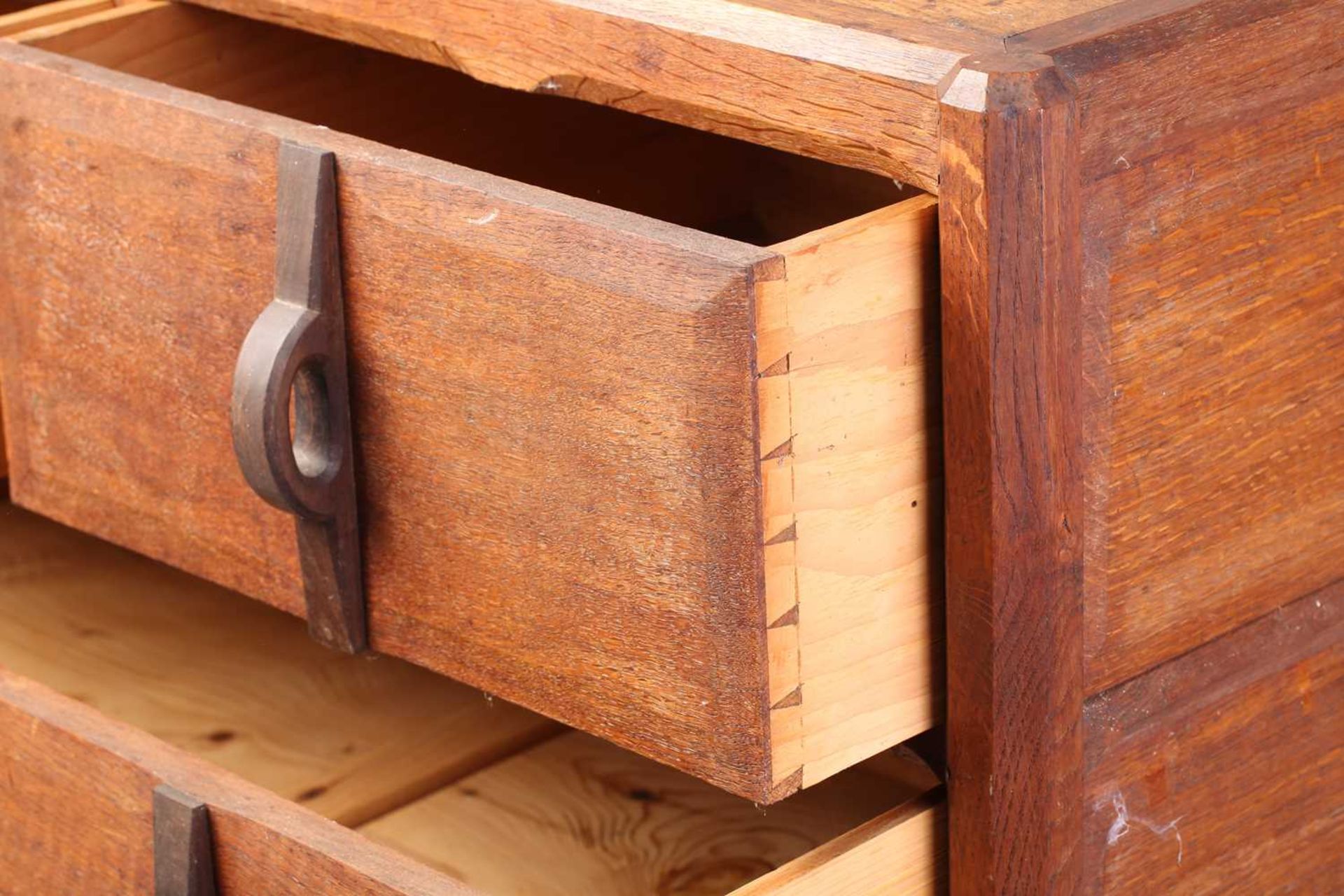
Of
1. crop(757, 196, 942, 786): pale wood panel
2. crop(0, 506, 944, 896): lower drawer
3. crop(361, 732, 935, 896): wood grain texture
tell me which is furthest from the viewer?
crop(361, 732, 935, 896): wood grain texture

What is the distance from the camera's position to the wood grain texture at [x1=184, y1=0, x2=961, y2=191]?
1.96 ft

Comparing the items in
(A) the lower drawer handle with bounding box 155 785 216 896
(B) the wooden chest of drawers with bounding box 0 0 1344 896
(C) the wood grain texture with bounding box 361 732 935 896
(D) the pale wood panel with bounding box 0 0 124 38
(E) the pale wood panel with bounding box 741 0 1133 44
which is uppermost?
(E) the pale wood panel with bounding box 741 0 1133 44

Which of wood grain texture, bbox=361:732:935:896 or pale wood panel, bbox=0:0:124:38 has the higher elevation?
pale wood panel, bbox=0:0:124:38

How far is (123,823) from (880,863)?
0.29 meters

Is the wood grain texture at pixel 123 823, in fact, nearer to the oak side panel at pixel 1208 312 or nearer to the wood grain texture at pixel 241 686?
the wood grain texture at pixel 241 686

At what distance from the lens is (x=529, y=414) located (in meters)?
0.63

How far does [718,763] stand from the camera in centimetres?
61

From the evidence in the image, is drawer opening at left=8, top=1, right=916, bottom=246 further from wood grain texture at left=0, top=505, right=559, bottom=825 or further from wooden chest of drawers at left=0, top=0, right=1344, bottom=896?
wood grain texture at left=0, top=505, right=559, bottom=825

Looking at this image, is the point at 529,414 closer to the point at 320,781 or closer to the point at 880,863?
the point at 880,863

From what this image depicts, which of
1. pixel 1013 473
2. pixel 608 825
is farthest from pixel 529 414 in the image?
pixel 608 825

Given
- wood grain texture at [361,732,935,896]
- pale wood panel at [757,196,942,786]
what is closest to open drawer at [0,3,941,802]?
pale wood panel at [757,196,942,786]

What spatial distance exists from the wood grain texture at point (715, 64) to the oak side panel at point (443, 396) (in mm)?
69

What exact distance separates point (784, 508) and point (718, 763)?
9cm

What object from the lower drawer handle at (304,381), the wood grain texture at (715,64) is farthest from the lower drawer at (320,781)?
the wood grain texture at (715,64)
